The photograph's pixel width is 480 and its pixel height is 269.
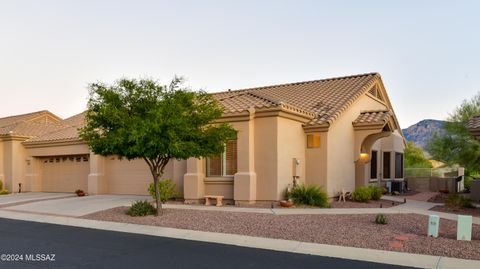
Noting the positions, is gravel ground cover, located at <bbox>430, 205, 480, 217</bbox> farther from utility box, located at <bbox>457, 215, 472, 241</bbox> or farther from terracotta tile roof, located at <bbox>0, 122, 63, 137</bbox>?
terracotta tile roof, located at <bbox>0, 122, 63, 137</bbox>

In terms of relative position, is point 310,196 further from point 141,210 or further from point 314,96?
point 314,96

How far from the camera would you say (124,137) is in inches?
471

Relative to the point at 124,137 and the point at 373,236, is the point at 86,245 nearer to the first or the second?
the point at 124,137

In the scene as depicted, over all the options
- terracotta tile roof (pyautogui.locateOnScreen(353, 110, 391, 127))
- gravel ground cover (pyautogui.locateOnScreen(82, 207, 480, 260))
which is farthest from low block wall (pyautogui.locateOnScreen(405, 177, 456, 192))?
gravel ground cover (pyautogui.locateOnScreen(82, 207, 480, 260))

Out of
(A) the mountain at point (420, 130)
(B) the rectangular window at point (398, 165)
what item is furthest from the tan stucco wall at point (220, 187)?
(A) the mountain at point (420, 130)

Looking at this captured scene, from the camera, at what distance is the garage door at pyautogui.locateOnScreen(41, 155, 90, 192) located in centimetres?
2302

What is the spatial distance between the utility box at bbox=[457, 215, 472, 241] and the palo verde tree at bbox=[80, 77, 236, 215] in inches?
287

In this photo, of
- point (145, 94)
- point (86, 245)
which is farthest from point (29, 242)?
point (145, 94)

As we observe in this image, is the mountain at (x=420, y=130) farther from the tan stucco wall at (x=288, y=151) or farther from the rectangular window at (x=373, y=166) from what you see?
the tan stucco wall at (x=288, y=151)

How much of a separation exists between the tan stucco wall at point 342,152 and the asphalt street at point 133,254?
31.3 feet

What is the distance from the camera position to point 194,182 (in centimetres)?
1653

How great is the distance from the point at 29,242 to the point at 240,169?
814cm

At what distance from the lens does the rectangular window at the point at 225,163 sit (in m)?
16.2

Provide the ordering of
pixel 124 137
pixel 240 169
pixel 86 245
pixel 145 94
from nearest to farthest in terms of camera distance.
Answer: pixel 86 245 < pixel 124 137 < pixel 145 94 < pixel 240 169
